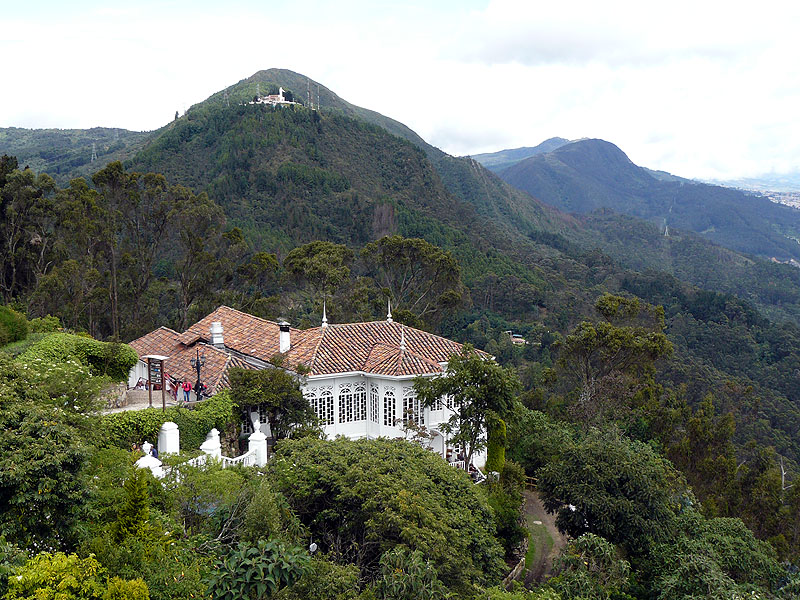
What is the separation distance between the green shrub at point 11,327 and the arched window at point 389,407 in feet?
36.3

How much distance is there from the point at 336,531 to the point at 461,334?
4635 centimetres

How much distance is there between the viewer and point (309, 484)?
1340cm

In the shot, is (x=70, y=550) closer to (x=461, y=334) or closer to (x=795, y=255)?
(x=461, y=334)

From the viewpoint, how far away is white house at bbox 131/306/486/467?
2094 centimetres

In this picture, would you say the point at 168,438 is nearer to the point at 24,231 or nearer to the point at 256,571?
the point at 256,571

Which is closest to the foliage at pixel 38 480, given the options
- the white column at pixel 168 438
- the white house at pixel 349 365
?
the white column at pixel 168 438

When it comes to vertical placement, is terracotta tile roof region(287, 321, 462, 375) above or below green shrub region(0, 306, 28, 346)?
below

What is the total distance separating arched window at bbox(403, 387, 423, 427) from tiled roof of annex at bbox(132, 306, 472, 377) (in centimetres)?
75

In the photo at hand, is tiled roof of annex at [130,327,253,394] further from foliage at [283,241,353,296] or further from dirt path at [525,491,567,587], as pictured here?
foliage at [283,241,353,296]

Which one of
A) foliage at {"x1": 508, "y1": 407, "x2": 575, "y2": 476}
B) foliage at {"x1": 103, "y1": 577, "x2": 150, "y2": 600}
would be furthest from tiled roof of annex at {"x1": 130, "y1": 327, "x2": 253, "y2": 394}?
foliage at {"x1": 103, "y1": 577, "x2": 150, "y2": 600}

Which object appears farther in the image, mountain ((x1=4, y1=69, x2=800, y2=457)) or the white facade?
mountain ((x1=4, y1=69, x2=800, y2=457))

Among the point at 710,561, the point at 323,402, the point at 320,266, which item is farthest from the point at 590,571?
the point at 320,266

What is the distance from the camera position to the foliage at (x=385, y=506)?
1209 centimetres

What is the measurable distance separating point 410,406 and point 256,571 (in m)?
11.6
